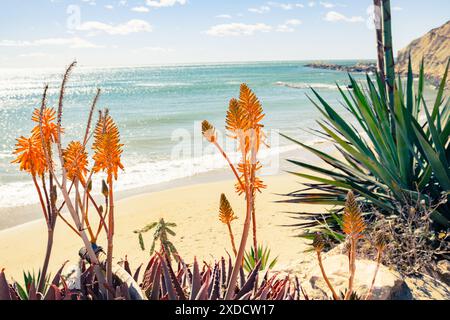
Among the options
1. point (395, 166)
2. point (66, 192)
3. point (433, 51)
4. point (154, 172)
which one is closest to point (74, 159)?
point (66, 192)

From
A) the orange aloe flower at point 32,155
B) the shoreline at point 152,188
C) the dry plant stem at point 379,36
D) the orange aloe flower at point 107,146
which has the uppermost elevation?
the dry plant stem at point 379,36

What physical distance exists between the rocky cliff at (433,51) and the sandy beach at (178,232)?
146ft

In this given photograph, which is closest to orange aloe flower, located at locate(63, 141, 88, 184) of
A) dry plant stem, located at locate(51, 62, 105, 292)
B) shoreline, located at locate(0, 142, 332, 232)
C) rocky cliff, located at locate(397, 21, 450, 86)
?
dry plant stem, located at locate(51, 62, 105, 292)

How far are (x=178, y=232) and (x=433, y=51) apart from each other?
66935 millimetres

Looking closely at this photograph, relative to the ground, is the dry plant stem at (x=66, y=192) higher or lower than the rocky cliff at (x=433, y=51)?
lower

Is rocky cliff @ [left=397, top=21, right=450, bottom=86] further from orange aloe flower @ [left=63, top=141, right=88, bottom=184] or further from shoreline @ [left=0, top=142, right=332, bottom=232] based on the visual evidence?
orange aloe flower @ [left=63, top=141, right=88, bottom=184]

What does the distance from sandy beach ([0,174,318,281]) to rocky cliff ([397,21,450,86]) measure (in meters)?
Answer: 44.4

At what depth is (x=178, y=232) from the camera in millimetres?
8531

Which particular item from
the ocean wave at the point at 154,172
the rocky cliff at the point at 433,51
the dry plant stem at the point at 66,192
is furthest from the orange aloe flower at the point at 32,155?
the rocky cliff at the point at 433,51

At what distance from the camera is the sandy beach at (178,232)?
733 centimetres

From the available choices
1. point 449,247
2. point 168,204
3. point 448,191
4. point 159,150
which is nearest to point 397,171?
point 448,191

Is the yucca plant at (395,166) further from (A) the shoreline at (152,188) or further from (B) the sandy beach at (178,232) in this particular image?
(A) the shoreline at (152,188)

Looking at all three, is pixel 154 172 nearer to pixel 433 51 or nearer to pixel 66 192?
pixel 66 192
